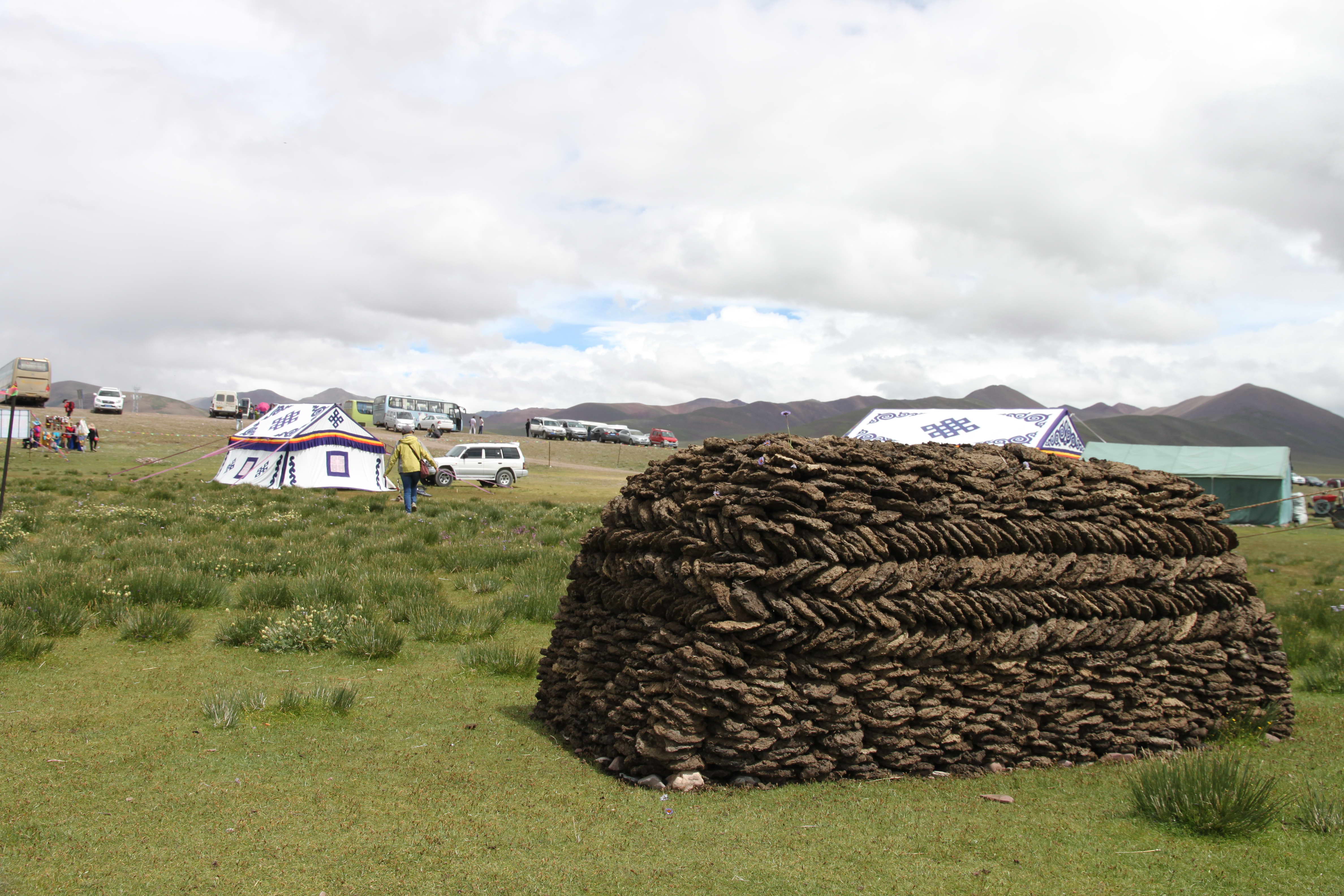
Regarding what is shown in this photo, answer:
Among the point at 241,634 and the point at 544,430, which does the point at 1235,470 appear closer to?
the point at 241,634

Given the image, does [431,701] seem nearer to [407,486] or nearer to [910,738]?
[910,738]

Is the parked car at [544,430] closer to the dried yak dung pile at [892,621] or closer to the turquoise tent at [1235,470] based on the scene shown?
the turquoise tent at [1235,470]

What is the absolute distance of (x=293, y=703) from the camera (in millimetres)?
5953

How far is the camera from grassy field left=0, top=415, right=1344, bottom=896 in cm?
372

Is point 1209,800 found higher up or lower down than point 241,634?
higher up

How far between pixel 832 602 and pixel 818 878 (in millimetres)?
1545

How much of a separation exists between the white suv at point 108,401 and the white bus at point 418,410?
20.7 m

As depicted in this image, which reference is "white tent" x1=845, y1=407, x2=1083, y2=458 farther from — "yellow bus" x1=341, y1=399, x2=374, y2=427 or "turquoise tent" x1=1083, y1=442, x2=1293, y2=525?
"yellow bus" x1=341, y1=399, x2=374, y2=427

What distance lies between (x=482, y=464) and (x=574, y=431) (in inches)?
1918

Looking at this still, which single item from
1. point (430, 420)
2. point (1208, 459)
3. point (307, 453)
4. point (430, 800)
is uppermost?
point (430, 420)

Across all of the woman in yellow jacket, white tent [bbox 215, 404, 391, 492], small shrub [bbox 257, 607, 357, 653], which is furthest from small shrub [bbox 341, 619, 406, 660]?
white tent [bbox 215, 404, 391, 492]

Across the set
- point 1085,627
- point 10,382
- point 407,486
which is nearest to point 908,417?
point 407,486

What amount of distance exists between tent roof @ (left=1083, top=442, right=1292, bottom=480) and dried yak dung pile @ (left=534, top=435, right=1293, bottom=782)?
101 ft

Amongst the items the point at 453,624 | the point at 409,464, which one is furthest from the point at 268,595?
the point at 409,464
